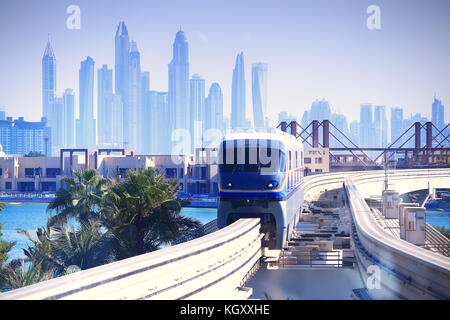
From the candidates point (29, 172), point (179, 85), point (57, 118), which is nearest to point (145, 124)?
point (179, 85)

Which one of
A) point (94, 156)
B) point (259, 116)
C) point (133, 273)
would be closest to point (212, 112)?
point (94, 156)

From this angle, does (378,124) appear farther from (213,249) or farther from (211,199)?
(213,249)

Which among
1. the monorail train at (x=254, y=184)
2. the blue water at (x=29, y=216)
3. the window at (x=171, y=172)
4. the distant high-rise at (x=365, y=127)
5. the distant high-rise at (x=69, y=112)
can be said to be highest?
the distant high-rise at (x=69, y=112)

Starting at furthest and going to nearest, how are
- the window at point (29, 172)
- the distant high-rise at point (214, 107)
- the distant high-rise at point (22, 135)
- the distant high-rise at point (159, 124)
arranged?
the distant high-rise at point (22, 135) → the distant high-rise at point (159, 124) → the distant high-rise at point (214, 107) → the window at point (29, 172)

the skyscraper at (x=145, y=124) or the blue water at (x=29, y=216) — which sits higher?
the skyscraper at (x=145, y=124)

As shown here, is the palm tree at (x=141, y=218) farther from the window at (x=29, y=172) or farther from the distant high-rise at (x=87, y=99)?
the distant high-rise at (x=87, y=99)

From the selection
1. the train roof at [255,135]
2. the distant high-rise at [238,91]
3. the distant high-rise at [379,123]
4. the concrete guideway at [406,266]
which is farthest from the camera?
the distant high-rise at [379,123]

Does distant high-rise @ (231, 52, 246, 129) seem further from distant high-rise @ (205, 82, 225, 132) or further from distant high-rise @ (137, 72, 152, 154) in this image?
distant high-rise @ (137, 72, 152, 154)

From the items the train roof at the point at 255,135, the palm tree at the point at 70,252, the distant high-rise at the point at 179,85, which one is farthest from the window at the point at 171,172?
the train roof at the point at 255,135
